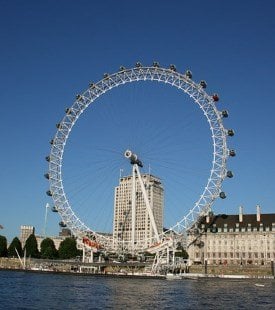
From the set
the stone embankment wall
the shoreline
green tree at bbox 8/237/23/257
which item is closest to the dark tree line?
green tree at bbox 8/237/23/257

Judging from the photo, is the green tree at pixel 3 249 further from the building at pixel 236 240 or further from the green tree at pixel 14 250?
the building at pixel 236 240

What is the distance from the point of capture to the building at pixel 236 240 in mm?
137875

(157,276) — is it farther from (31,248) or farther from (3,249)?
(3,249)

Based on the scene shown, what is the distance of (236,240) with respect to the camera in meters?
142

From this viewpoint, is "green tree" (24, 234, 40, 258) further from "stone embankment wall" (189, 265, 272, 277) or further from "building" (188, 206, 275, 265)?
"stone embankment wall" (189, 265, 272, 277)

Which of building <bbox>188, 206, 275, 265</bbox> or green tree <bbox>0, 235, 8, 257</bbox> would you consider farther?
green tree <bbox>0, 235, 8, 257</bbox>

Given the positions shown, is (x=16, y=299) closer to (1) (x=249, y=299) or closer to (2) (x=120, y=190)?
(1) (x=249, y=299)

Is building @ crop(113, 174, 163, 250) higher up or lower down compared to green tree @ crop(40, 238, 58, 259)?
higher up

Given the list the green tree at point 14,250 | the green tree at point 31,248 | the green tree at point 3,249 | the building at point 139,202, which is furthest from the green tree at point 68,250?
the green tree at point 3,249

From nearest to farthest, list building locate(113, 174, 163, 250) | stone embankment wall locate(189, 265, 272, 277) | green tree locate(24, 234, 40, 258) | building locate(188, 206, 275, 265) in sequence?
stone embankment wall locate(189, 265, 272, 277), building locate(188, 206, 275, 265), building locate(113, 174, 163, 250), green tree locate(24, 234, 40, 258)

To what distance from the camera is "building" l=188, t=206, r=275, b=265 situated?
452 ft

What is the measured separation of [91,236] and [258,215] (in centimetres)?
5346


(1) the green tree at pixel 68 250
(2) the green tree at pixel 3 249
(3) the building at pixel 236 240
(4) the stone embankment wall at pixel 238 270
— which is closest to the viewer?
(4) the stone embankment wall at pixel 238 270

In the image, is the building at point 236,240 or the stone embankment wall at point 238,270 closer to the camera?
the stone embankment wall at point 238,270
